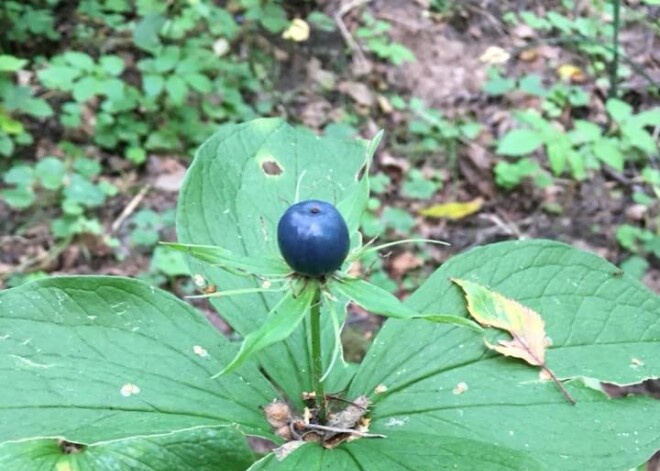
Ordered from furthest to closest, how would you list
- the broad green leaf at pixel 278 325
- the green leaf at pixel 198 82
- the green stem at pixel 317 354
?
the green leaf at pixel 198 82 < the green stem at pixel 317 354 < the broad green leaf at pixel 278 325

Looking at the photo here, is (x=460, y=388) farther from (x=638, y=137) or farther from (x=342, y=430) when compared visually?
(x=638, y=137)

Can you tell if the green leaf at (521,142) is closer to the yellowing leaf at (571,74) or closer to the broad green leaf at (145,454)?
the yellowing leaf at (571,74)

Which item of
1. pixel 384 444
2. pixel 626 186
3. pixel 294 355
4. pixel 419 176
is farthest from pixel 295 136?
pixel 626 186

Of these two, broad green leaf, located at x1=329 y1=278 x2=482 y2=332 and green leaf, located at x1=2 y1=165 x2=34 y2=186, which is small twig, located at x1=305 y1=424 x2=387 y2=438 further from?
green leaf, located at x1=2 y1=165 x2=34 y2=186

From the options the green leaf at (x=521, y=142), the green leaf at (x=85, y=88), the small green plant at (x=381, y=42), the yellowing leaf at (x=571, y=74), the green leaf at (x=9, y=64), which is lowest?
the green leaf at (x=85, y=88)

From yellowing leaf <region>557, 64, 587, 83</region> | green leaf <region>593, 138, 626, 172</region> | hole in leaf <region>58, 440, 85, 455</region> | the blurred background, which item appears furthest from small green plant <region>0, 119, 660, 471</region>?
yellowing leaf <region>557, 64, 587, 83</region>

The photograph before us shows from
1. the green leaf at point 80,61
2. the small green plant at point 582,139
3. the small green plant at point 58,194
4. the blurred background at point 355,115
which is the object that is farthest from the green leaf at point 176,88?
the small green plant at point 582,139

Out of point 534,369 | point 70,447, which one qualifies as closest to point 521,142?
point 534,369
